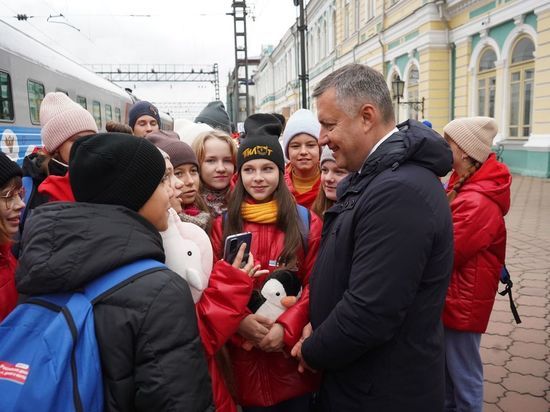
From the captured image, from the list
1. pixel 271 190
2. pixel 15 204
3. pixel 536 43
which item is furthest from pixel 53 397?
pixel 536 43

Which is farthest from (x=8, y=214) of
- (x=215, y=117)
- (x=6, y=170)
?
(x=215, y=117)

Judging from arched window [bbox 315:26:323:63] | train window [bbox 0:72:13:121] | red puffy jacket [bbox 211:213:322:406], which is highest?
arched window [bbox 315:26:323:63]

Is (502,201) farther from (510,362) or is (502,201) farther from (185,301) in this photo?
(185,301)

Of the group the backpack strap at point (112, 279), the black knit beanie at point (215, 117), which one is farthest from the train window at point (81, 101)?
the backpack strap at point (112, 279)

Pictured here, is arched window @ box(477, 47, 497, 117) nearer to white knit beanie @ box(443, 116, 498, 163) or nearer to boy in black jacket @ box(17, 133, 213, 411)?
white knit beanie @ box(443, 116, 498, 163)

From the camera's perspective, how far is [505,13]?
44.3ft

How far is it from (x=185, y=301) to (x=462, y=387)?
2.12 m

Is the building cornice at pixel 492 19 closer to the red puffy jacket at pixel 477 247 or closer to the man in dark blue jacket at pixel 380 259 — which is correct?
the red puffy jacket at pixel 477 247

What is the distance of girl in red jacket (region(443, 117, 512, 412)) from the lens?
2.50 meters

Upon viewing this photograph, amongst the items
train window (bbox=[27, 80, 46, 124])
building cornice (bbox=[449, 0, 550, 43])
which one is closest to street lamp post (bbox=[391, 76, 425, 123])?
building cornice (bbox=[449, 0, 550, 43])

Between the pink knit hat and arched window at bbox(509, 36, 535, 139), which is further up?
arched window at bbox(509, 36, 535, 139)

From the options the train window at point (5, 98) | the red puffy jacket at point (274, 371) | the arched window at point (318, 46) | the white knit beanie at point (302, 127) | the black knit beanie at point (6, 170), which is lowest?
the red puffy jacket at point (274, 371)

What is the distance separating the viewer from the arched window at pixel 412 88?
18609mm

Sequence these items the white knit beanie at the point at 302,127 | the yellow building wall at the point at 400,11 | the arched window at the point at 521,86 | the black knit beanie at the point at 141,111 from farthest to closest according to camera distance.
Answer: the yellow building wall at the point at 400,11, the arched window at the point at 521,86, the black knit beanie at the point at 141,111, the white knit beanie at the point at 302,127
